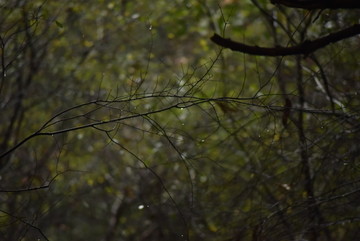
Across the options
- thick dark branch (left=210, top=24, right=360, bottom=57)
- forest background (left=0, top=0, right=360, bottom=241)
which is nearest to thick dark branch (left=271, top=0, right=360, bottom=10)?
forest background (left=0, top=0, right=360, bottom=241)

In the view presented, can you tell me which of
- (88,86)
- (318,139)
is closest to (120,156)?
(88,86)

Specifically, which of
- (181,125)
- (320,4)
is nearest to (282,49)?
(320,4)

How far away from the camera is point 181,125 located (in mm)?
4125

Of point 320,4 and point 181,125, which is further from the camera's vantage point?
point 181,125

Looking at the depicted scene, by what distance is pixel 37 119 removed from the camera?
296 inches

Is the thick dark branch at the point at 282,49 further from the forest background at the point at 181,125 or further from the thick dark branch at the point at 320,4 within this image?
the thick dark branch at the point at 320,4

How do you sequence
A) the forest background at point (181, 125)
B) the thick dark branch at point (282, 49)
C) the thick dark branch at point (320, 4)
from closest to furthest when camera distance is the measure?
the thick dark branch at point (320, 4) → the thick dark branch at point (282, 49) → the forest background at point (181, 125)

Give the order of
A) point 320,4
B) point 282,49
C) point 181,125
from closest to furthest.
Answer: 1. point 320,4
2. point 282,49
3. point 181,125

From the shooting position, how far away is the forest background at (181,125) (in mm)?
3977

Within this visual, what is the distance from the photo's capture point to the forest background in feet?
13.0

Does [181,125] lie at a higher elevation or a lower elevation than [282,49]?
higher

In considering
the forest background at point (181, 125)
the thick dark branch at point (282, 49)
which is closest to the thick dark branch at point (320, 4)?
the forest background at point (181, 125)

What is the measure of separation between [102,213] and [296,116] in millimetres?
4354

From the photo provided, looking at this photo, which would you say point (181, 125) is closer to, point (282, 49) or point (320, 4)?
point (282, 49)
